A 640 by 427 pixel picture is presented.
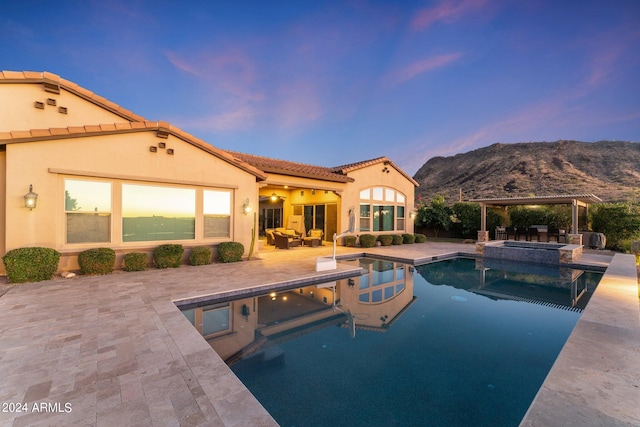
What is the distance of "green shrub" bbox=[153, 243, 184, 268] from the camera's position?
8.73 meters

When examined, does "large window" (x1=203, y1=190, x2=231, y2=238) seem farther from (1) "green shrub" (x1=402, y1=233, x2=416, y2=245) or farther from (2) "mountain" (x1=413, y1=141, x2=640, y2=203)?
(2) "mountain" (x1=413, y1=141, x2=640, y2=203)

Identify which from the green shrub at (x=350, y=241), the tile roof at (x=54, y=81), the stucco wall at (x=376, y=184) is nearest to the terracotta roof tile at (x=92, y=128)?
the tile roof at (x=54, y=81)

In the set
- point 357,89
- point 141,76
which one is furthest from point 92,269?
point 357,89

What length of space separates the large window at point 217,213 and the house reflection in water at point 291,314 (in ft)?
15.5

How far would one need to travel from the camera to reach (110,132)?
827 cm

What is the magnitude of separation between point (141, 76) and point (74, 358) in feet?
69.2

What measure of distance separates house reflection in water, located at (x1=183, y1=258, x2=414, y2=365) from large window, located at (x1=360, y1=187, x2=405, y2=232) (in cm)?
893

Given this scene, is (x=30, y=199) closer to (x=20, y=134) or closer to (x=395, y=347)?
(x=20, y=134)

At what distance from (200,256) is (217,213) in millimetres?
1922

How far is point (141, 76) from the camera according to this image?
18.6 metres

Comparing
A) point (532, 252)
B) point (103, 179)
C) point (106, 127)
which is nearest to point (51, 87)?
point (106, 127)

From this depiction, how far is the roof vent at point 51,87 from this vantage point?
874cm

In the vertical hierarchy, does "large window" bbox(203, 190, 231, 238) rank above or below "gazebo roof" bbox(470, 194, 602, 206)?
below

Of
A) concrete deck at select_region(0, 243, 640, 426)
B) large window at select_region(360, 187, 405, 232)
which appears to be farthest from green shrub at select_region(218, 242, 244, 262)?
large window at select_region(360, 187, 405, 232)
